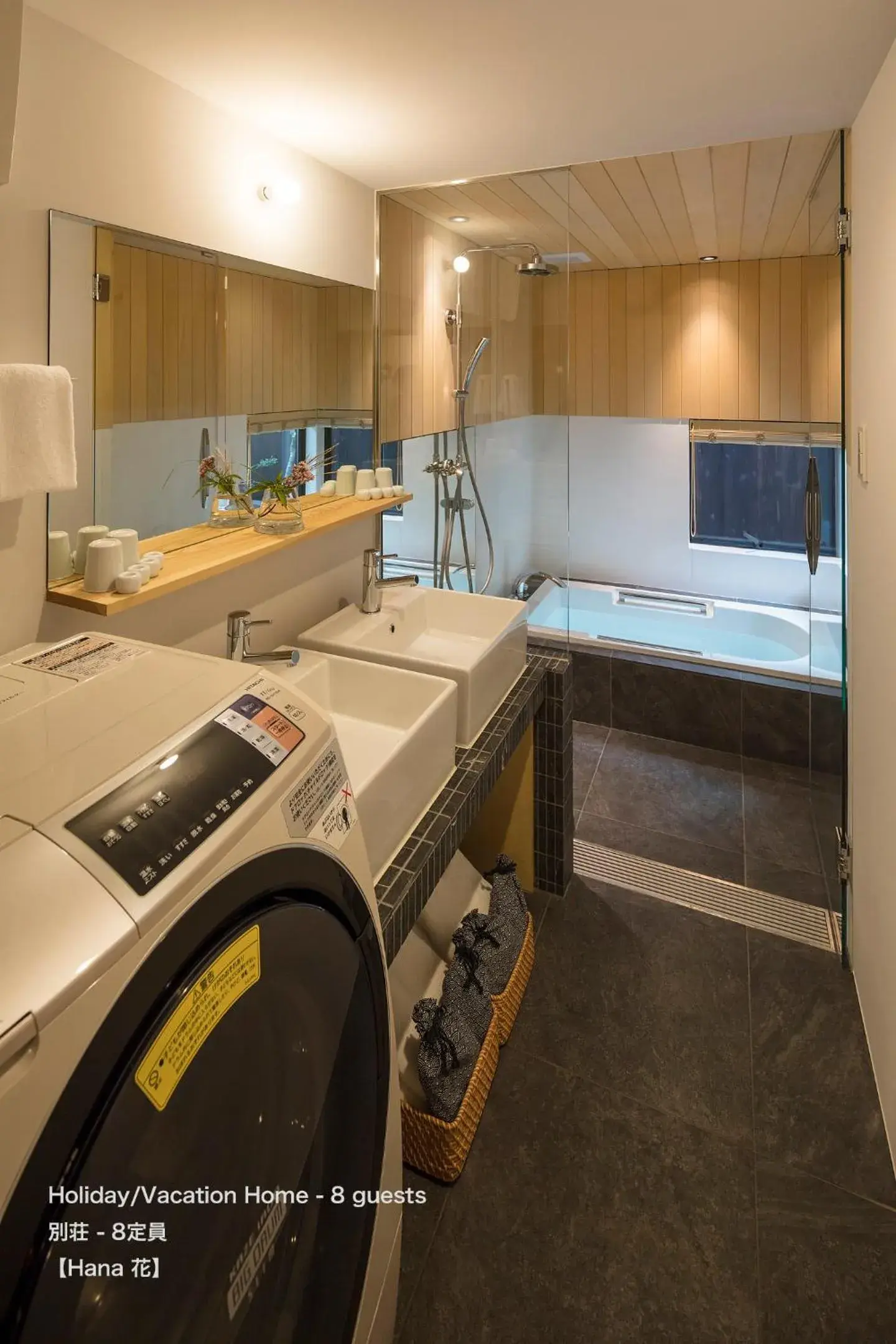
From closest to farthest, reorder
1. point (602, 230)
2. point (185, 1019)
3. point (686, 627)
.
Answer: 1. point (185, 1019)
2. point (602, 230)
3. point (686, 627)

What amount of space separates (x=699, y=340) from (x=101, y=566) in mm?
3719

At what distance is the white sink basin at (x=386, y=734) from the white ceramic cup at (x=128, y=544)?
0.39 metres

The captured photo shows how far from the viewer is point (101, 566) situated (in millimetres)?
1424

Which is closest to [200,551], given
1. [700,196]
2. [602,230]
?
[700,196]

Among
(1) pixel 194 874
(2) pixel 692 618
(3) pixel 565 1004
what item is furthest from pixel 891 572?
(2) pixel 692 618

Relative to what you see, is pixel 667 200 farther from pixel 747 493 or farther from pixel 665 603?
pixel 665 603

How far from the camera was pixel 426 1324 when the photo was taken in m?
1.36

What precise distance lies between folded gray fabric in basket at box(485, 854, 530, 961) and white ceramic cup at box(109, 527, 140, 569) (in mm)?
1326

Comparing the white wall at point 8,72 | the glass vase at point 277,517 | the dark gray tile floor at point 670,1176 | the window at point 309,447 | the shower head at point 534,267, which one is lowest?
the dark gray tile floor at point 670,1176

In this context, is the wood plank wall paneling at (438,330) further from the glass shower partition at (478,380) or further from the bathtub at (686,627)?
the bathtub at (686,627)

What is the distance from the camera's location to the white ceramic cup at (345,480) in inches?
93.7

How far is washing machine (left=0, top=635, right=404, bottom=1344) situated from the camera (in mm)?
540

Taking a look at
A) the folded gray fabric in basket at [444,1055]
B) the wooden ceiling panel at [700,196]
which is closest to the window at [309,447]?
the wooden ceiling panel at [700,196]

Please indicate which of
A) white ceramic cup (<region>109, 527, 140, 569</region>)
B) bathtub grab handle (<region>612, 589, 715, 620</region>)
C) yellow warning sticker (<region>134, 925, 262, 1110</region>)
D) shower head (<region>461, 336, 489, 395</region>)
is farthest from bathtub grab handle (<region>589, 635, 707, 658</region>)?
yellow warning sticker (<region>134, 925, 262, 1110</region>)
